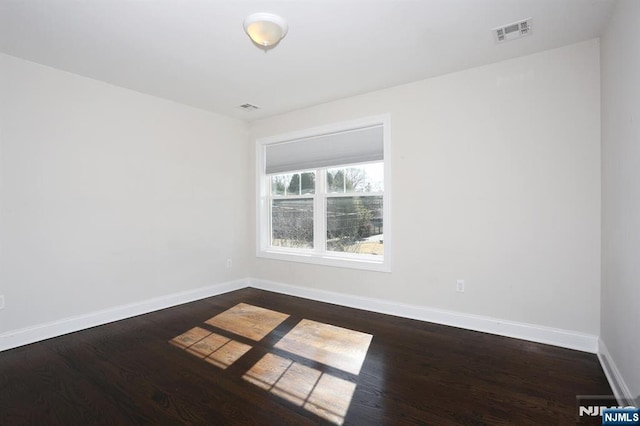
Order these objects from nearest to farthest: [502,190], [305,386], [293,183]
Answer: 1. [305,386]
2. [502,190]
3. [293,183]

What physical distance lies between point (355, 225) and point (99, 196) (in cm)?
297

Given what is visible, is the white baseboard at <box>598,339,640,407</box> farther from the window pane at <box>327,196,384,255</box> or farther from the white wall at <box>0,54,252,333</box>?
the white wall at <box>0,54,252,333</box>

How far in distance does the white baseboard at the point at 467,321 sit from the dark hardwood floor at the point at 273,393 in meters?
0.09

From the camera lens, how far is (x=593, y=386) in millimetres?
2125

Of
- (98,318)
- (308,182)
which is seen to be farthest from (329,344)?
(98,318)

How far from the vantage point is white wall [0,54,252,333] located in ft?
9.34

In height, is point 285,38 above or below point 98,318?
above

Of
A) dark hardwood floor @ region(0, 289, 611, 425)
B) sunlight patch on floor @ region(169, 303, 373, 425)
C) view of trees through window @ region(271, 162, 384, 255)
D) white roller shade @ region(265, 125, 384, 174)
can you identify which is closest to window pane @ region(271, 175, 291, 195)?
view of trees through window @ region(271, 162, 384, 255)

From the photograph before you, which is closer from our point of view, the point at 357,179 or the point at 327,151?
the point at 357,179

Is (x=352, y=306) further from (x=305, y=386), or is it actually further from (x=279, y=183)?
(x=279, y=183)

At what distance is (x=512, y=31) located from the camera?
249 centimetres

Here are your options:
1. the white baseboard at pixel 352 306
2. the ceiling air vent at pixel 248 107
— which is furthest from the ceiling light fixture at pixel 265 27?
the white baseboard at pixel 352 306

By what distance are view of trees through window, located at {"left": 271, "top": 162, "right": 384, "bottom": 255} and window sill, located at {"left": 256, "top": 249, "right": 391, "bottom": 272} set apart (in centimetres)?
12

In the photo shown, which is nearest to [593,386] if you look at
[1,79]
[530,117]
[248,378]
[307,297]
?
[530,117]
